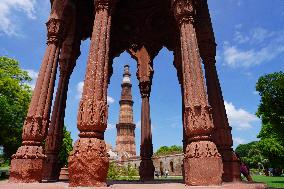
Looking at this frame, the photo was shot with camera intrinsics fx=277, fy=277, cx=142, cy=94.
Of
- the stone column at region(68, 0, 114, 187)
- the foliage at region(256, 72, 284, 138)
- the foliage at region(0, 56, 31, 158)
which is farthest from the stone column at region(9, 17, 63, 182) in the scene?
the foliage at region(256, 72, 284, 138)

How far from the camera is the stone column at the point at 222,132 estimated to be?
976cm

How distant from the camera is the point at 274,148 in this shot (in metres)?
38.2

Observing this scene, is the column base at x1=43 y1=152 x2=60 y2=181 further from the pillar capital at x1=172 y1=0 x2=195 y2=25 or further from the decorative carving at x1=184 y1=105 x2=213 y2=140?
the pillar capital at x1=172 y1=0 x2=195 y2=25

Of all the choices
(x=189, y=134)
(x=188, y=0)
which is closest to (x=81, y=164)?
(x=189, y=134)

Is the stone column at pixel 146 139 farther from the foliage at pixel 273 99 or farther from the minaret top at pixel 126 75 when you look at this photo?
the minaret top at pixel 126 75

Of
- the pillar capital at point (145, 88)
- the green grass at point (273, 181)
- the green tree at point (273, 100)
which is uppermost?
the green tree at point (273, 100)

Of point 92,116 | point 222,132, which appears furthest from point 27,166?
point 222,132

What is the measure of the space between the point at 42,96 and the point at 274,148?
36940mm

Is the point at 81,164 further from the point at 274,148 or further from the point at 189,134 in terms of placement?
the point at 274,148

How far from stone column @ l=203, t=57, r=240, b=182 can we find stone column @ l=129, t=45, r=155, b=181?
4.23 meters

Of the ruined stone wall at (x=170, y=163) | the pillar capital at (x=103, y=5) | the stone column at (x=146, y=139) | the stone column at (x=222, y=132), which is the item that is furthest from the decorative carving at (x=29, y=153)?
the ruined stone wall at (x=170, y=163)

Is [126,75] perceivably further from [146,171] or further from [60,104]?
[60,104]

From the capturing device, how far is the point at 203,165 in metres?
6.94

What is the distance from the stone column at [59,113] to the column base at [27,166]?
8.06 feet
